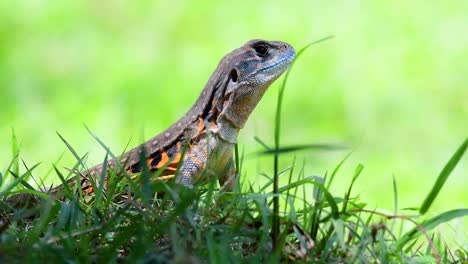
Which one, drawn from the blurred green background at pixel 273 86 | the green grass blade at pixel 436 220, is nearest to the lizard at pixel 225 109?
the green grass blade at pixel 436 220

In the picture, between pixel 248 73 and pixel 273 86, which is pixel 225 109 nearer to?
pixel 248 73

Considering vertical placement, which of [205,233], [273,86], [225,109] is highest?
[205,233]

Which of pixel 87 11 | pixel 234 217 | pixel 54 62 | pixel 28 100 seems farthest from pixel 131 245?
pixel 87 11

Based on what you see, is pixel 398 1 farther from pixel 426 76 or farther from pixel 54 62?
pixel 54 62

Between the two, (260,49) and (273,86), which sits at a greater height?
(260,49)

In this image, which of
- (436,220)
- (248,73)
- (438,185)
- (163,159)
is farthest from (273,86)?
(438,185)

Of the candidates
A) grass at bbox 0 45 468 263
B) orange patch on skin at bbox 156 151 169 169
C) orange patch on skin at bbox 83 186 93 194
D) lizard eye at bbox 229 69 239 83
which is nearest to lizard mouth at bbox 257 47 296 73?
lizard eye at bbox 229 69 239 83

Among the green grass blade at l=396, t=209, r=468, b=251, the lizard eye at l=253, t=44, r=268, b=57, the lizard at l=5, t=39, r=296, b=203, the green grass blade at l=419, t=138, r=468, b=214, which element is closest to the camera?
the green grass blade at l=419, t=138, r=468, b=214

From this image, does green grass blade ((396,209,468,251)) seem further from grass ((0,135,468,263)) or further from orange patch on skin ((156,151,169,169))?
orange patch on skin ((156,151,169,169))
